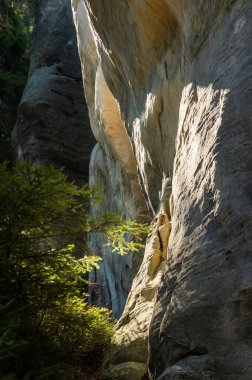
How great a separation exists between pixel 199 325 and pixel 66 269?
305 cm

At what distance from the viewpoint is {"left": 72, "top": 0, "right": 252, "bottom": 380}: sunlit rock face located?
14.4 feet

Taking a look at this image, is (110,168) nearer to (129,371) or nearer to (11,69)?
(129,371)

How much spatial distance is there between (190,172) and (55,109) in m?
17.1

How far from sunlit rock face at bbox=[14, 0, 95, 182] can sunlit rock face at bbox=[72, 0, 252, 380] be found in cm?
1116

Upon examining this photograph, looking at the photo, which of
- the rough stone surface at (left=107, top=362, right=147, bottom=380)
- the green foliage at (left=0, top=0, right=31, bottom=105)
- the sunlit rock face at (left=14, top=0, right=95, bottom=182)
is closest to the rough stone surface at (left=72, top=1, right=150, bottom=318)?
the sunlit rock face at (left=14, top=0, right=95, bottom=182)

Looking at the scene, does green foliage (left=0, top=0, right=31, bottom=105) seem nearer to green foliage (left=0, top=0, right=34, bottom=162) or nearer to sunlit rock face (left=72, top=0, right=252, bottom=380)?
green foliage (left=0, top=0, right=34, bottom=162)

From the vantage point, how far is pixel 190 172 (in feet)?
19.4

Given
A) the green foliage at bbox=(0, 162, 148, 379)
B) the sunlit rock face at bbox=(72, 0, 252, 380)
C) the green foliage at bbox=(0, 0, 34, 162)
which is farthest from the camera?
the green foliage at bbox=(0, 0, 34, 162)

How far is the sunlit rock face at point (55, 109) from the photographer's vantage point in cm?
2186

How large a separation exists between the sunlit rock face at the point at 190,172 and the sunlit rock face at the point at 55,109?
11159 millimetres

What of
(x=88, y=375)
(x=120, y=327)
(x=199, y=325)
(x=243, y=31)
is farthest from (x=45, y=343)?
(x=243, y=31)

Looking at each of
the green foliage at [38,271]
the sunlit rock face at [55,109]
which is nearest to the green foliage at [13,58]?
the sunlit rock face at [55,109]

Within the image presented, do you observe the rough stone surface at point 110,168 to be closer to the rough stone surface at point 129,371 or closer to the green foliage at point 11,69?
the rough stone surface at point 129,371

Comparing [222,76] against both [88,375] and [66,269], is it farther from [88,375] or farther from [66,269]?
[88,375]
